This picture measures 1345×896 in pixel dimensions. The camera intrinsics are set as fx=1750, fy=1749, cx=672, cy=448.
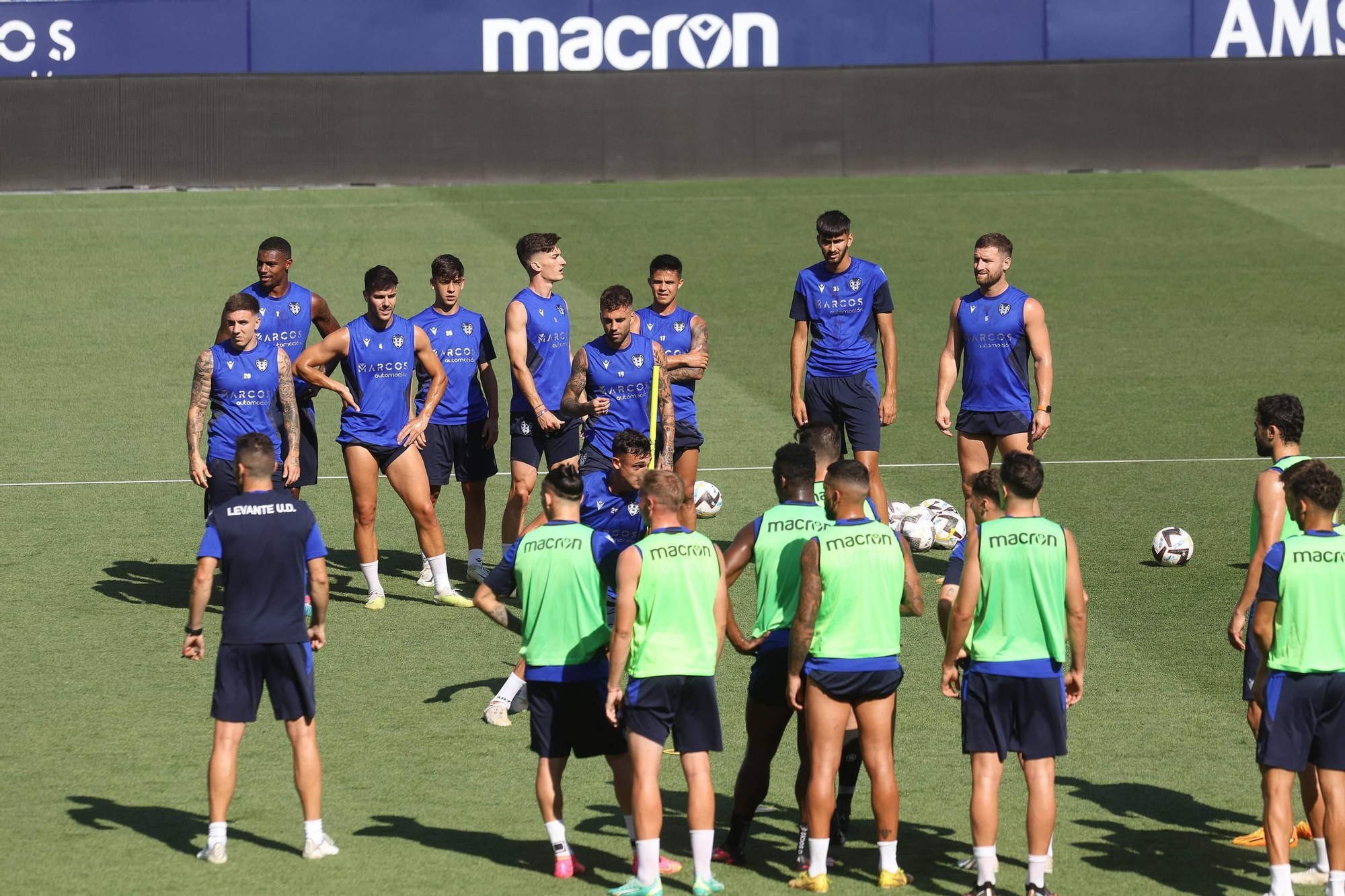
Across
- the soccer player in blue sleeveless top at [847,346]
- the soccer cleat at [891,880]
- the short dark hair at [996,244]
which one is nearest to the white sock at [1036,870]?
the soccer cleat at [891,880]

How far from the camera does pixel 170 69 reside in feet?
95.8

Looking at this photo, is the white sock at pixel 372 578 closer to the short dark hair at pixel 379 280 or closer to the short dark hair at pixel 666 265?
the short dark hair at pixel 379 280

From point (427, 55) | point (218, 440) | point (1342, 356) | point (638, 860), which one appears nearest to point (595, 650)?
point (638, 860)

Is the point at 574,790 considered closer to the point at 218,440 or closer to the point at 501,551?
the point at 218,440

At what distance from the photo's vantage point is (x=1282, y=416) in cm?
855

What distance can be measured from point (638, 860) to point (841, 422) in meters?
6.34

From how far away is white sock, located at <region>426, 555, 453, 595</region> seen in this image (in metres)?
12.6

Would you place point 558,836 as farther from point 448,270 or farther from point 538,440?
point 448,270

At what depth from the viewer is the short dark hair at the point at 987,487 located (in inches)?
298

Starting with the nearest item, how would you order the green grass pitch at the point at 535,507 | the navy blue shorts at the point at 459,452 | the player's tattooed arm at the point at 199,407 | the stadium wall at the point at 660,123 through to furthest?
the green grass pitch at the point at 535,507 < the player's tattooed arm at the point at 199,407 < the navy blue shorts at the point at 459,452 < the stadium wall at the point at 660,123

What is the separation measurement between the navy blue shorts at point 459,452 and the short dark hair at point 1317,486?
22.6ft

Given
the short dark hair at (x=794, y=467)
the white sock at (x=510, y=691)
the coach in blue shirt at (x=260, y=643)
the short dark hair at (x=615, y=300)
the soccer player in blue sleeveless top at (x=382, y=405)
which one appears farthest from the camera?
the soccer player in blue sleeveless top at (x=382, y=405)

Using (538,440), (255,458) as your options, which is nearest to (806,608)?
(255,458)

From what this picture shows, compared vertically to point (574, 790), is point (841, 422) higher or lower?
higher
